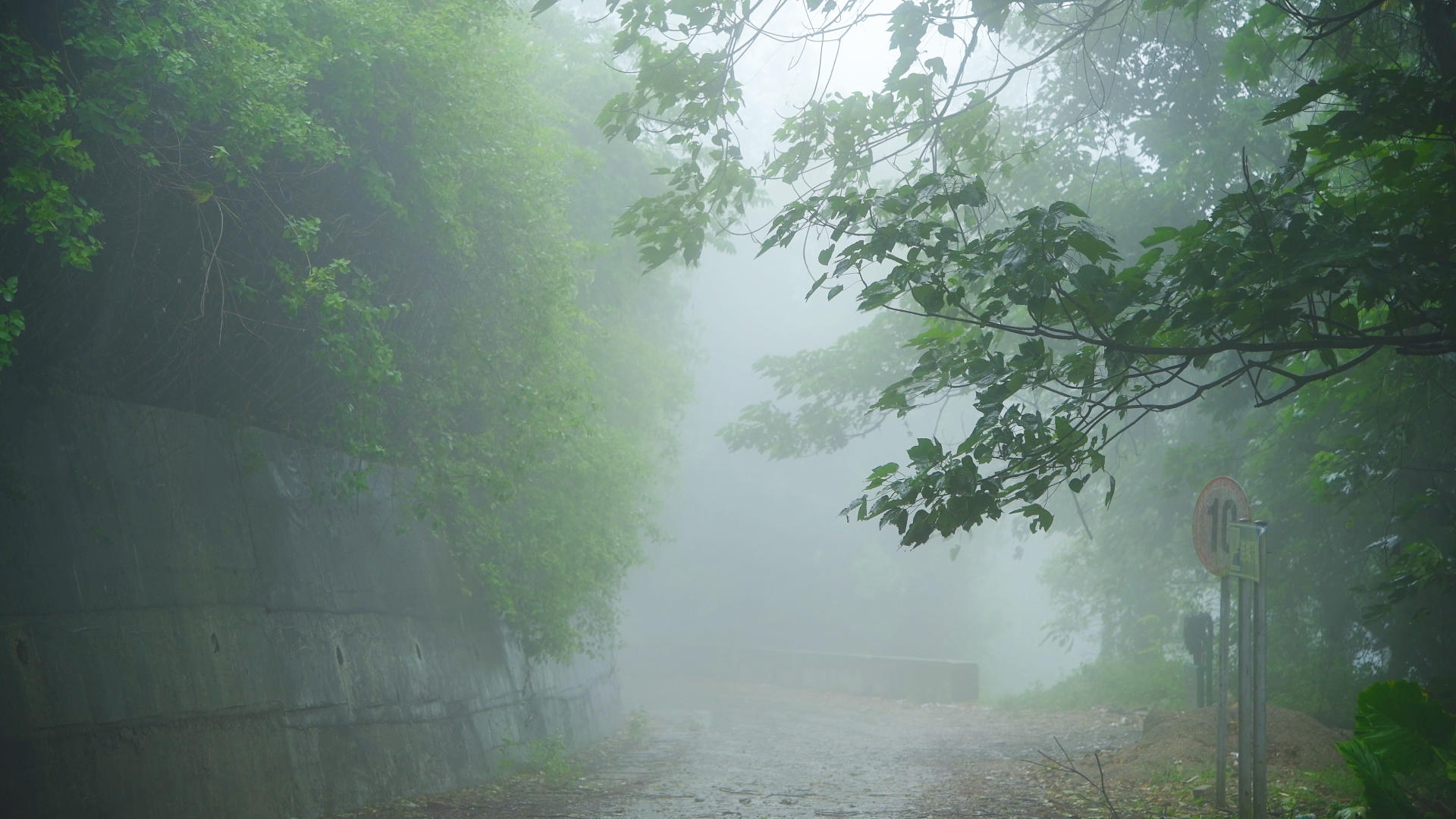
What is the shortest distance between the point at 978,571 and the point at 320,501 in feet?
110

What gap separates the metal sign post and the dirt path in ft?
6.33

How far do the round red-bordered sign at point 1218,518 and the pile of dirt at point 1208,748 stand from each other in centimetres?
292

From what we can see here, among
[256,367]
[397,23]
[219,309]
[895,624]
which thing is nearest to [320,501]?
[256,367]

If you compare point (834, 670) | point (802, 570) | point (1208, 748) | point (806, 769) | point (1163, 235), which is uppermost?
point (1163, 235)

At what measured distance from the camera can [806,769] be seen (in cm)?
1215

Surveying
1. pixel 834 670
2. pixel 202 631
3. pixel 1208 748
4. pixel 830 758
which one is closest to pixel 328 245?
pixel 202 631

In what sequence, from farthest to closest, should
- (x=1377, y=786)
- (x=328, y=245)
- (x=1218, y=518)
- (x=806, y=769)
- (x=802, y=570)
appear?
(x=802, y=570) < (x=806, y=769) < (x=328, y=245) < (x=1218, y=518) < (x=1377, y=786)

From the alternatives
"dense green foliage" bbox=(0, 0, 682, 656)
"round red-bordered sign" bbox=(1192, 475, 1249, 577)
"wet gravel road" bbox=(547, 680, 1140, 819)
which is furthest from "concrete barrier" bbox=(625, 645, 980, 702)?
"round red-bordered sign" bbox=(1192, 475, 1249, 577)

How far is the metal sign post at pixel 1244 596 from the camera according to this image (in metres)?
6.25

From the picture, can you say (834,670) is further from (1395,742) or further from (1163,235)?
(1395,742)

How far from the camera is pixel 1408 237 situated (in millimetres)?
4262

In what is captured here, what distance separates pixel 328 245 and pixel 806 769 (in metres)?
7.31

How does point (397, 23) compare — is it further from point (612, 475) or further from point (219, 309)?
point (612, 475)

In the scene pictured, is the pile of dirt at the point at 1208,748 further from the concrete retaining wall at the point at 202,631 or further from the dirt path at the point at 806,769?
the concrete retaining wall at the point at 202,631
